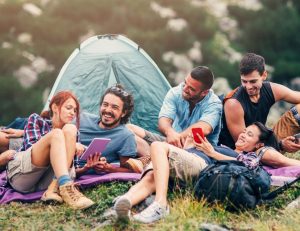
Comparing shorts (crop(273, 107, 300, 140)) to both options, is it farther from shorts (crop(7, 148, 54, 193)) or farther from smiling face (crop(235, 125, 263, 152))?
shorts (crop(7, 148, 54, 193))

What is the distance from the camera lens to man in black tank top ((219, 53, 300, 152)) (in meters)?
5.74

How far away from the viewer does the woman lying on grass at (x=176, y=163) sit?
13.3 ft

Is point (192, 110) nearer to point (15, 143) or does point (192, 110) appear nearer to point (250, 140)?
point (250, 140)

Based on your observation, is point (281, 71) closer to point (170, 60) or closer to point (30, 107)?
point (170, 60)

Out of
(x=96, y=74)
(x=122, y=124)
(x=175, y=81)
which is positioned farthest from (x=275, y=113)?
(x=122, y=124)

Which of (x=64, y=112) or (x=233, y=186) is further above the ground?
(x=64, y=112)

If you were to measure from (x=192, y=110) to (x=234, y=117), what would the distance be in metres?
0.41

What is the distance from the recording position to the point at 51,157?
455 cm

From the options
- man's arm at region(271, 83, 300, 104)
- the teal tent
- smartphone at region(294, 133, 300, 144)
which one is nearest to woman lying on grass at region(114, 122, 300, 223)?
smartphone at region(294, 133, 300, 144)

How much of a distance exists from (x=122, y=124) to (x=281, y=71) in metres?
10.4

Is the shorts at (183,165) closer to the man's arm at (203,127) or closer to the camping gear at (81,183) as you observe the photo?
the camping gear at (81,183)

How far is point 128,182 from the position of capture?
4949mm

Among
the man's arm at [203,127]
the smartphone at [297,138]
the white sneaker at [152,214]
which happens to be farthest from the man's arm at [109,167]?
the smartphone at [297,138]

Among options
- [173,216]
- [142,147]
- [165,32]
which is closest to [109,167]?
[142,147]
